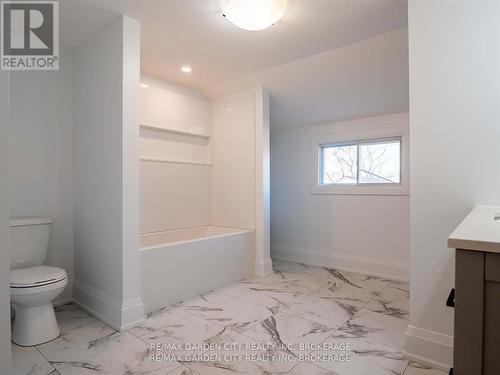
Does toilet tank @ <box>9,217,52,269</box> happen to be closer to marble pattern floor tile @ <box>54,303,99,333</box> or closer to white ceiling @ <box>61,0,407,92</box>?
marble pattern floor tile @ <box>54,303,99,333</box>

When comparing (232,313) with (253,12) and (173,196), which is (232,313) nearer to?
(173,196)

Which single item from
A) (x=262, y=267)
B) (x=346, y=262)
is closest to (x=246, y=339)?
(x=262, y=267)

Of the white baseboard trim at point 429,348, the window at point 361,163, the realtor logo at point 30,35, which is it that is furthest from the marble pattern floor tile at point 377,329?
the realtor logo at point 30,35

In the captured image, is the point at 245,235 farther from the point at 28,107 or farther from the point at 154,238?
the point at 28,107

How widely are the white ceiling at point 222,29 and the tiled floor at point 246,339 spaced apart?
2225 mm

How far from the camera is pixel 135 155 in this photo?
2111 mm

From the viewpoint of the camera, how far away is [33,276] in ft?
6.10

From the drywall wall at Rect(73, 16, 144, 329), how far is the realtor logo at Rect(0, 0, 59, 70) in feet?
0.85

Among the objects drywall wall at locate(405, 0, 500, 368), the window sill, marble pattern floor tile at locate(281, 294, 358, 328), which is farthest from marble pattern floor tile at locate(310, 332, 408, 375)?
the window sill

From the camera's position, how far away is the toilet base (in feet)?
5.93

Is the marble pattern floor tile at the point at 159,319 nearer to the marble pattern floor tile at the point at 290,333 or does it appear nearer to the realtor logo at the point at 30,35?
the marble pattern floor tile at the point at 290,333

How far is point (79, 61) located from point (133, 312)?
86.0 inches

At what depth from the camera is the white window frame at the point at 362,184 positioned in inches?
125

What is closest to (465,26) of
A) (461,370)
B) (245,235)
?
(461,370)
